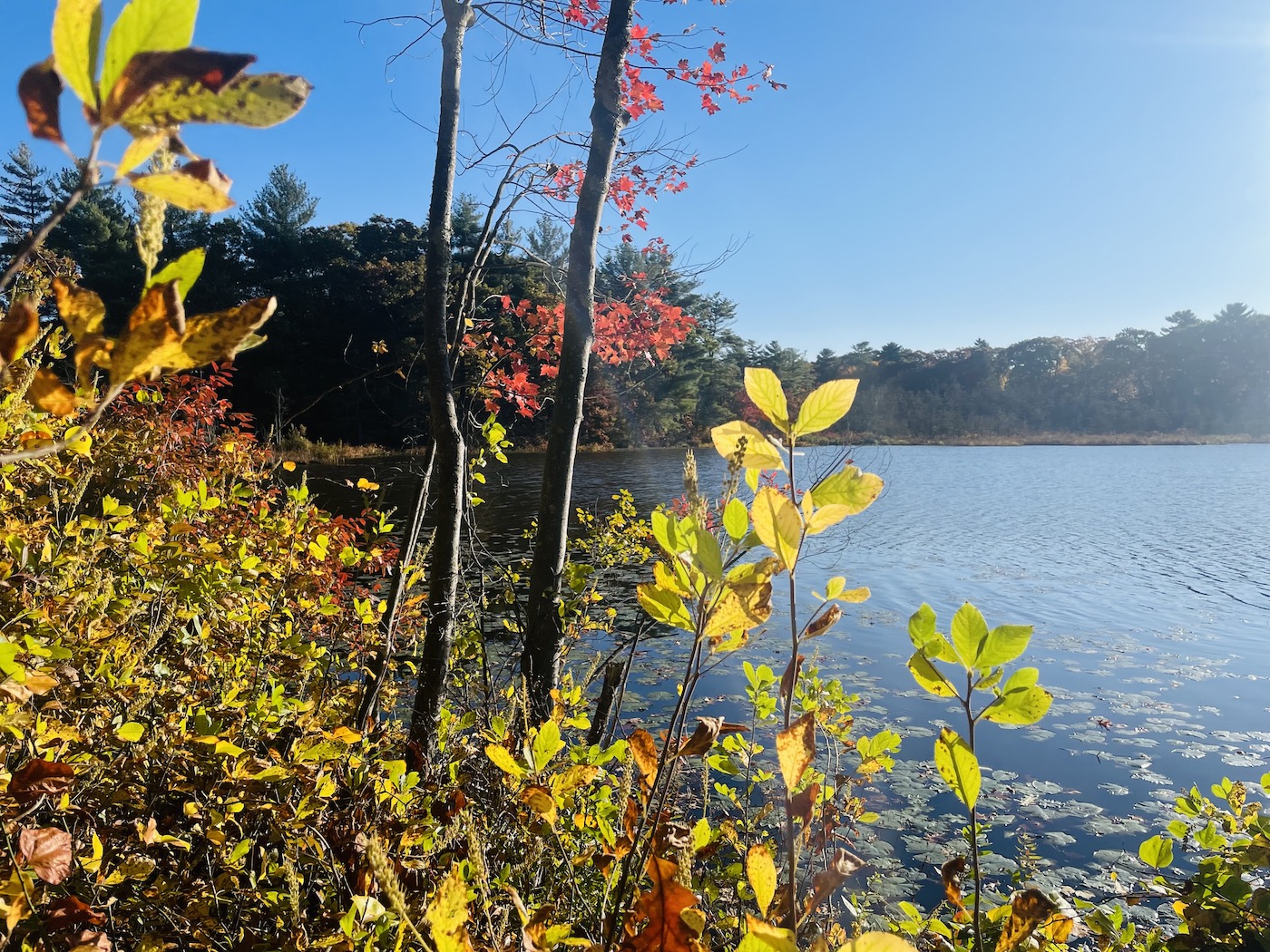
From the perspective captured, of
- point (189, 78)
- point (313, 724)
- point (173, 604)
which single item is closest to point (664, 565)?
point (189, 78)

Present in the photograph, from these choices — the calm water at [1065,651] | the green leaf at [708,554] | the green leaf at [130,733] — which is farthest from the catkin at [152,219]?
the calm water at [1065,651]

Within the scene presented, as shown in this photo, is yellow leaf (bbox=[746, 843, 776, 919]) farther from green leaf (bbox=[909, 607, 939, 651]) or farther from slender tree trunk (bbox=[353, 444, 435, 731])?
slender tree trunk (bbox=[353, 444, 435, 731])

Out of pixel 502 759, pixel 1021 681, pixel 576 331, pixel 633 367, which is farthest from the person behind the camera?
pixel 633 367

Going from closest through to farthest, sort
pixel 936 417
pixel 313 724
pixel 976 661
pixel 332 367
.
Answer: pixel 976 661 < pixel 313 724 < pixel 332 367 < pixel 936 417

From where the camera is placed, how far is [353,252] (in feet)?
72.8

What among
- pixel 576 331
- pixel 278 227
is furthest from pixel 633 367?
pixel 278 227

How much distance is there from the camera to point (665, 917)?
53 cm

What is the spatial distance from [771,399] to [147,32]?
0.42 meters

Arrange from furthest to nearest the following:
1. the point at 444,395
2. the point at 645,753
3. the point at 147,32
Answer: the point at 444,395 < the point at 645,753 < the point at 147,32

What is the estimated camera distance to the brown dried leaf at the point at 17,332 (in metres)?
0.31

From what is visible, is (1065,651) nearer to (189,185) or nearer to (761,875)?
(761,875)

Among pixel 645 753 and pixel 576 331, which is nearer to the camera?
pixel 645 753

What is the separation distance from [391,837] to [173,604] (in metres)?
0.99

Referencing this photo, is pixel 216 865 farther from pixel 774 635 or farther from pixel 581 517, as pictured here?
pixel 774 635
